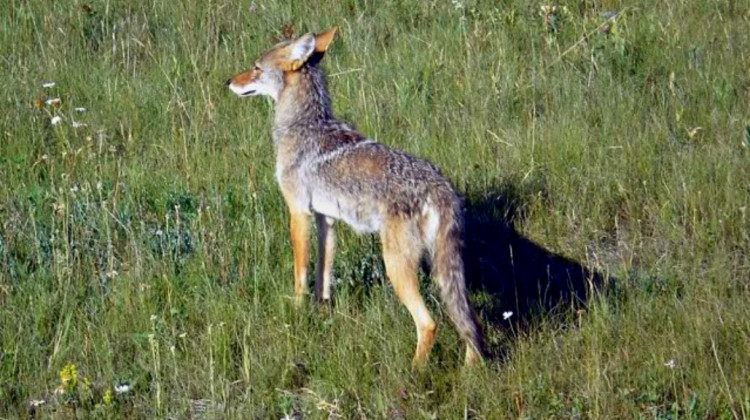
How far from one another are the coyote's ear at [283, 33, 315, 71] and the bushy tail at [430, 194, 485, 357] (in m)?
1.63

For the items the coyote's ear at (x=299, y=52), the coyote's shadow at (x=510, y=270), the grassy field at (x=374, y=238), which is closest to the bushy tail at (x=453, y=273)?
the grassy field at (x=374, y=238)

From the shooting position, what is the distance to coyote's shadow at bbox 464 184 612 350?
643cm

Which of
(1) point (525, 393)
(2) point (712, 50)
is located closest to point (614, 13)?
(2) point (712, 50)

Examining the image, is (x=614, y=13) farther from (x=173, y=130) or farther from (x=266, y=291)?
(x=266, y=291)

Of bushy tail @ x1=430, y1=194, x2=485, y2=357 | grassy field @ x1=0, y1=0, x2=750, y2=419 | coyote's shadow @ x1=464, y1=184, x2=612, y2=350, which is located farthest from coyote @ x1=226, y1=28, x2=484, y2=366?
coyote's shadow @ x1=464, y1=184, x2=612, y2=350

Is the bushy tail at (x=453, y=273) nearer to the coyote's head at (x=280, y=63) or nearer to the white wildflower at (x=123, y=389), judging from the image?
the white wildflower at (x=123, y=389)

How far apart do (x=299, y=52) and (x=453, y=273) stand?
1931mm

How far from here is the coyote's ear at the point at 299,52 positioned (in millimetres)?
6938

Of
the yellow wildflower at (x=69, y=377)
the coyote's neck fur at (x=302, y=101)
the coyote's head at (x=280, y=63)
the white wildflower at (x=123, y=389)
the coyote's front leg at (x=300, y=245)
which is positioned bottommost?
the white wildflower at (x=123, y=389)

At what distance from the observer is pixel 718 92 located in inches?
336

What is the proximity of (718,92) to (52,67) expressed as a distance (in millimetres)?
4925

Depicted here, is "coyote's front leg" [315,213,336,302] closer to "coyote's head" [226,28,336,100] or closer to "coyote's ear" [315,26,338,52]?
"coyote's head" [226,28,336,100]

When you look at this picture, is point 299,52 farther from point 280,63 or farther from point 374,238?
point 374,238

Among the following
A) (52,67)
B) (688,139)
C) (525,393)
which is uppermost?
(52,67)
